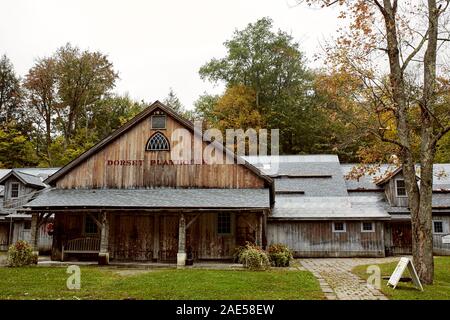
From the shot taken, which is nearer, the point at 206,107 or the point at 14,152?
the point at 14,152

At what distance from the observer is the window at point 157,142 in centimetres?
2277

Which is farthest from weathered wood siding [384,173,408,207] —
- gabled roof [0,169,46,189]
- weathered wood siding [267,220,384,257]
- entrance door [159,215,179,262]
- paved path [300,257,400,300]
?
gabled roof [0,169,46,189]

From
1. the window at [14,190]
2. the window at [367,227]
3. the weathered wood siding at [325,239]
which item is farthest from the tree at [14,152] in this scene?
the window at [367,227]

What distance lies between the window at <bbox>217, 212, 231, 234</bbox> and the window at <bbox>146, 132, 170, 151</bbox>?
181 inches

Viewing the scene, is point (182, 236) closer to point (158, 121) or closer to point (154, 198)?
point (154, 198)

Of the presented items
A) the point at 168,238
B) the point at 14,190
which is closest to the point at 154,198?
the point at 168,238

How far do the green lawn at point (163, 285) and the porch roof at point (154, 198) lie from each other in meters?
3.75

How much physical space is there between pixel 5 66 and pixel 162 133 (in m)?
40.3

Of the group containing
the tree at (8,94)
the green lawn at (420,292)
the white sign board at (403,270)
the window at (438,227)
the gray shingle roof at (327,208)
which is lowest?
the green lawn at (420,292)

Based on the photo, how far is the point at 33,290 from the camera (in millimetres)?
12750

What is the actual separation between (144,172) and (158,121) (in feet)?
9.09

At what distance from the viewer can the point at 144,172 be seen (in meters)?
22.8

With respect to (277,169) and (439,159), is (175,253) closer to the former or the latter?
(277,169)

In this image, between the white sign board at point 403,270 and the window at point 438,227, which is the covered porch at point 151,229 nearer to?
the white sign board at point 403,270
